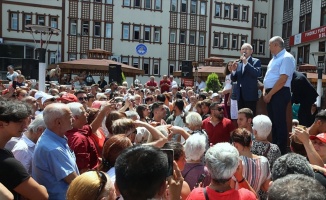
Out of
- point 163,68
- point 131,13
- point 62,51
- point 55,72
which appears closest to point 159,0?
point 131,13

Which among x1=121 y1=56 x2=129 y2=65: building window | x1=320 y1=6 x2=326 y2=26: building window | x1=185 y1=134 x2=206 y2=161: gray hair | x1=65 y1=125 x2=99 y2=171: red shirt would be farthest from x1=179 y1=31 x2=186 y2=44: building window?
x1=185 y1=134 x2=206 y2=161: gray hair

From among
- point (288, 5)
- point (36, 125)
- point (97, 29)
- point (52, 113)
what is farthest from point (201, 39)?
point (52, 113)

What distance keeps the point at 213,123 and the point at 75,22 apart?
3455 cm

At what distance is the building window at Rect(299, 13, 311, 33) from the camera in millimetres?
37969

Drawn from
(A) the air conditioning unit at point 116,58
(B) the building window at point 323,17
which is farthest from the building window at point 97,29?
(B) the building window at point 323,17

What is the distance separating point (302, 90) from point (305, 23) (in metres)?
33.9

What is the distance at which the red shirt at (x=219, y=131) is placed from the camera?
6715 millimetres

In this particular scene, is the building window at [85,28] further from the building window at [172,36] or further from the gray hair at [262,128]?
the gray hair at [262,128]

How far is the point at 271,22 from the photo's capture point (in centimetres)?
4681

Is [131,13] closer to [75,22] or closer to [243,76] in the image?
[75,22]

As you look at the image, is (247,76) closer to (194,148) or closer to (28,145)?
(194,148)

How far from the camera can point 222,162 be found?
3.21 metres

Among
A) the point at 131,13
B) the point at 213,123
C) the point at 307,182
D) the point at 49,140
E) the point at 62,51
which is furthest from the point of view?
the point at 131,13

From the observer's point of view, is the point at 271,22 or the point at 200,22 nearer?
the point at 200,22
